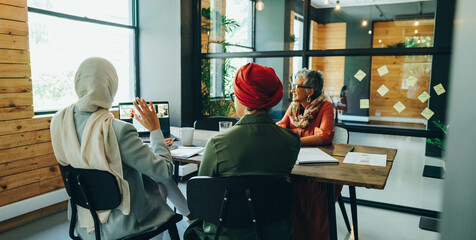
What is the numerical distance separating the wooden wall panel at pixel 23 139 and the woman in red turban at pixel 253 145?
2.07 m

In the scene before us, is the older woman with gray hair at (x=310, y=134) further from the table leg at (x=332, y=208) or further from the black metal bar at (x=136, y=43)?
the black metal bar at (x=136, y=43)

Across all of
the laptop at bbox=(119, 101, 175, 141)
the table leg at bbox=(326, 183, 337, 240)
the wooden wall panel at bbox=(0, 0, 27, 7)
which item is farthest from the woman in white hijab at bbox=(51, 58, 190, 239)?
the wooden wall panel at bbox=(0, 0, 27, 7)

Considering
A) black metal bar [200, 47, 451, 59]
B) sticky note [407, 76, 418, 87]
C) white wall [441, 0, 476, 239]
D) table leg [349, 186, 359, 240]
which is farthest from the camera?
sticky note [407, 76, 418, 87]

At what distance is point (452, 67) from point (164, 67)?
13.2ft

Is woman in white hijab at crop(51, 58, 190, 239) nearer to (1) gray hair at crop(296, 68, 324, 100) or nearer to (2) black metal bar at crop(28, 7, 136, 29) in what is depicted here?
(1) gray hair at crop(296, 68, 324, 100)

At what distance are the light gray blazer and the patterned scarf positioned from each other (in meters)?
1.14

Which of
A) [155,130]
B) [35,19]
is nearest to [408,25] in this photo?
[155,130]

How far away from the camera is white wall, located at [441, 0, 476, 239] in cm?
25

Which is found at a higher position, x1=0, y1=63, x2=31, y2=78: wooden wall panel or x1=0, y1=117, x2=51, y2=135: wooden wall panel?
x1=0, y1=63, x2=31, y2=78: wooden wall panel

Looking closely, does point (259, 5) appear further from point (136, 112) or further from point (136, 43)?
point (136, 112)

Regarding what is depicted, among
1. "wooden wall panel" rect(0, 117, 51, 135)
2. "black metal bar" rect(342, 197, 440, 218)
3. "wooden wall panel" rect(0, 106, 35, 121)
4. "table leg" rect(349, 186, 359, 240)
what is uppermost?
"wooden wall panel" rect(0, 106, 35, 121)

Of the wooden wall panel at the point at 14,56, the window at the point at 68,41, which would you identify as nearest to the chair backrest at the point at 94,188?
the wooden wall panel at the point at 14,56

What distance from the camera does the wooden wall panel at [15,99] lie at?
2.68m

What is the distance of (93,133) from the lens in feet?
4.92
